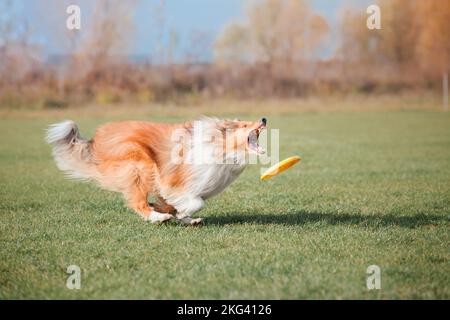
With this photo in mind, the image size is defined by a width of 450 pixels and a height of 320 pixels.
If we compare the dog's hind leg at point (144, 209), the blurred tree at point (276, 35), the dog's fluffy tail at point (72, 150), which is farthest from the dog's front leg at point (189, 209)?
the blurred tree at point (276, 35)

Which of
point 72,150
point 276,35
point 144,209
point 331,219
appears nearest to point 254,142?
point 144,209

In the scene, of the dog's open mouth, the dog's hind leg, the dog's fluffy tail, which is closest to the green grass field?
the dog's hind leg

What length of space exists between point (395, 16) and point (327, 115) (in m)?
14.6

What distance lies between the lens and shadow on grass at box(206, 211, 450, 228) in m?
7.26

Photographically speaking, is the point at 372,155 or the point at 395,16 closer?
the point at 372,155

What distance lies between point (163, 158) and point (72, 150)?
1.21m

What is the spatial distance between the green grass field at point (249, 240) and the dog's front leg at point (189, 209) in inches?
5.6

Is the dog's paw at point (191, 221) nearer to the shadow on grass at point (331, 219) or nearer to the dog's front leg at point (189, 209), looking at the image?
the dog's front leg at point (189, 209)

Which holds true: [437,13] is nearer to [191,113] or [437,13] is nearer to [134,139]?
[191,113]

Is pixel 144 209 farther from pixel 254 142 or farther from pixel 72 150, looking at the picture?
pixel 254 142

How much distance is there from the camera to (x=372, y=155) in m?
15.4

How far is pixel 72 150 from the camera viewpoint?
7.17m

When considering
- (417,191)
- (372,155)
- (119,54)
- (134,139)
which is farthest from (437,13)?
(134,139)
